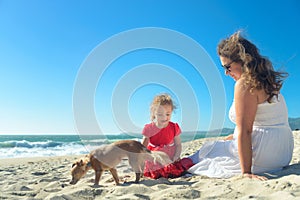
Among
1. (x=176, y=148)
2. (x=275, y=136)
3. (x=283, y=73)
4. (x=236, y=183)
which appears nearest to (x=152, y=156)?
(x=176, y=148)

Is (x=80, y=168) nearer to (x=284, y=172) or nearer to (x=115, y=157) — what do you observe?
(x=115, y=157)

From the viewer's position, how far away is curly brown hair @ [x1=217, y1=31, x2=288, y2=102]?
306cm

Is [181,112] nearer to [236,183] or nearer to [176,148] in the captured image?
[176,148]

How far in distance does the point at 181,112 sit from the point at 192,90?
0.62m

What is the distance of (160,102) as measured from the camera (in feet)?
13.8

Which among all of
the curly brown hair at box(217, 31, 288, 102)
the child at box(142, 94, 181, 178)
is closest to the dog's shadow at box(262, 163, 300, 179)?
the curly brown hair at box(217, 31, 288, 102)

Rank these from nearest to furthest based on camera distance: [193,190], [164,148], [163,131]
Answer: [193,190] < [164,148] < [163,131]

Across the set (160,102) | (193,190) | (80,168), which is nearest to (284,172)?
(193,190)

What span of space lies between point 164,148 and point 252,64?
166cm

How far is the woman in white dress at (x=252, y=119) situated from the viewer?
10.1 ft

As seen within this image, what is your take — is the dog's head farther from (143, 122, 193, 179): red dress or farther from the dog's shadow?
the dog's shadow

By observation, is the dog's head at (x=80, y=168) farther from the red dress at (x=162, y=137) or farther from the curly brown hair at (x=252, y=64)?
the curly brown hair at (x=252, y=64)

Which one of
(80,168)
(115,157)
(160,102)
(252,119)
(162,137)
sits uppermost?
(160,102)

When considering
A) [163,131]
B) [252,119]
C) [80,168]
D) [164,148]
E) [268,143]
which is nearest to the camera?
[252,119]
